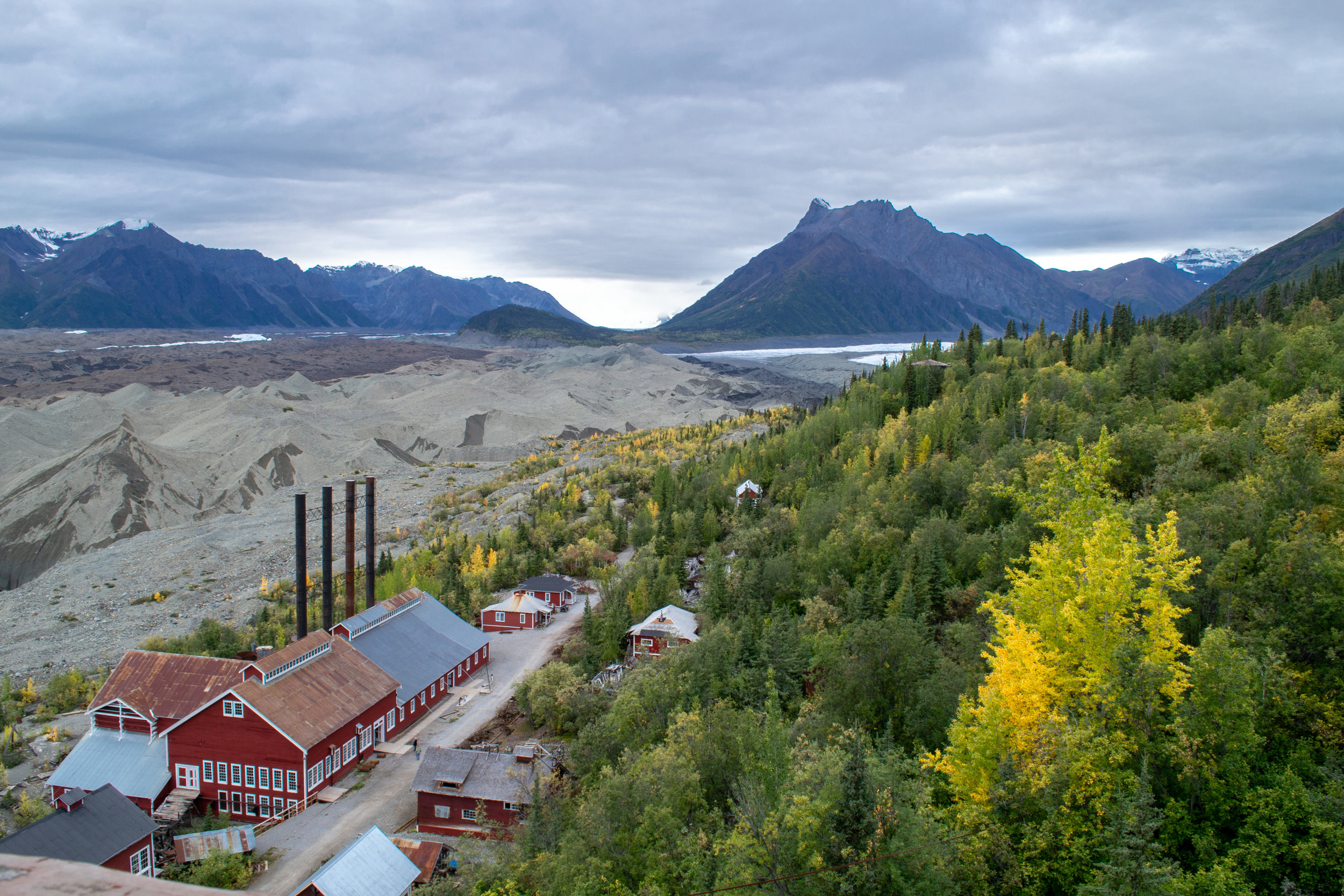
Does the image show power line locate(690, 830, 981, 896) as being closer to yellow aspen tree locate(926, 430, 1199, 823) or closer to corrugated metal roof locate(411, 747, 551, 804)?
yellow aspen tree locate(926, 430, 1199, 823)

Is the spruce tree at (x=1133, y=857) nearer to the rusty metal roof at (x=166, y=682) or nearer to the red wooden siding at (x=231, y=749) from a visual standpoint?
the red wooden siding at (x=231, y=749)

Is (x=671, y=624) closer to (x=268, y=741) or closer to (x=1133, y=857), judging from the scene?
(x=268, y=741)

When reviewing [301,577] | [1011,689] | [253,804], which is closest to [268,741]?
[253,804]

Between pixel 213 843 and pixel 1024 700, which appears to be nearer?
pixel 1024 700

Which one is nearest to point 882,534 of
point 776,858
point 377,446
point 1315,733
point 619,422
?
point 1315,733

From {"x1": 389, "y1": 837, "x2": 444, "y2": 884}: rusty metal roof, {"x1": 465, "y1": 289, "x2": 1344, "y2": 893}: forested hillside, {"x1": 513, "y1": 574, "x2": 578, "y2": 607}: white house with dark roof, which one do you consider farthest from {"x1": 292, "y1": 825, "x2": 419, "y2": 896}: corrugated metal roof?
{"x1": 513, "y1": 574, "x2": 578, "y2": 607}: white house with dark roof

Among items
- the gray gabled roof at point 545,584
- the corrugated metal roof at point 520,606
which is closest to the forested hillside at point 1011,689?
the corrugated metal roof at point 520,606
